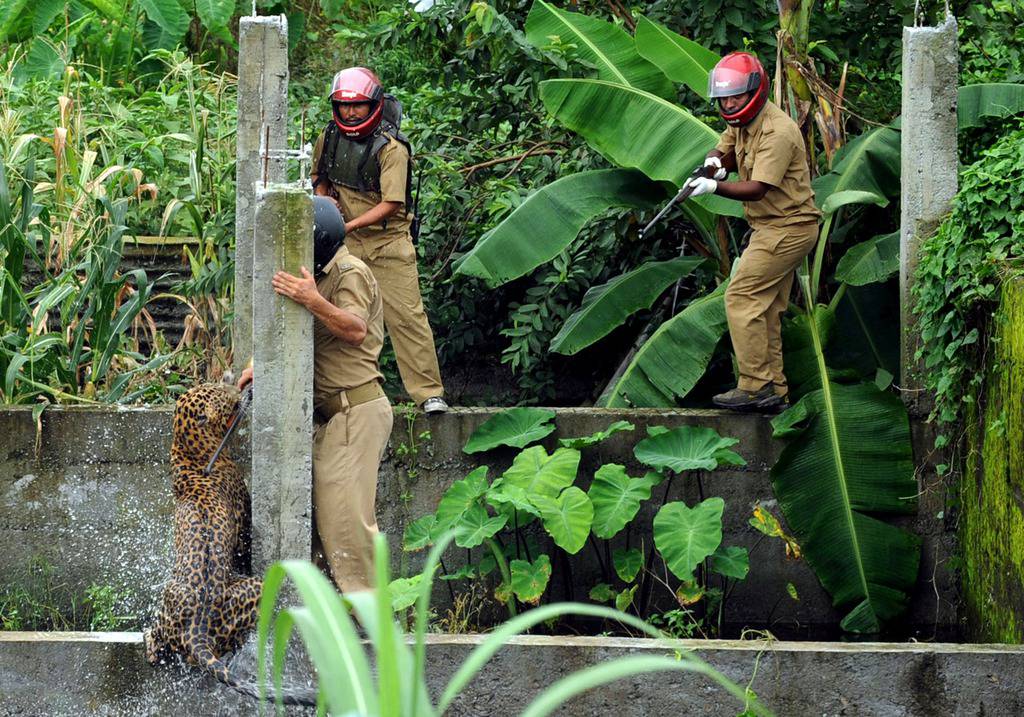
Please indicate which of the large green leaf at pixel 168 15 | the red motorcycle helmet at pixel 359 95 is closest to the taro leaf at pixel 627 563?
the red motorcycle helmet at pixel 359 95

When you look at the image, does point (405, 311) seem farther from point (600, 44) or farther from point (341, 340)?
point (600, 44)

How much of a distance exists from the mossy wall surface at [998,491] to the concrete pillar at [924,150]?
705mm

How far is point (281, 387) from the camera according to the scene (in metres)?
5.89

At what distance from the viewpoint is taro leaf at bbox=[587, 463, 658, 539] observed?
6.70 m

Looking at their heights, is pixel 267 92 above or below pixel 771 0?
below

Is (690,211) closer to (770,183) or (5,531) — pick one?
(770,183)

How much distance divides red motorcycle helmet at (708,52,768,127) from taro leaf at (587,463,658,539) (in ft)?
6.33

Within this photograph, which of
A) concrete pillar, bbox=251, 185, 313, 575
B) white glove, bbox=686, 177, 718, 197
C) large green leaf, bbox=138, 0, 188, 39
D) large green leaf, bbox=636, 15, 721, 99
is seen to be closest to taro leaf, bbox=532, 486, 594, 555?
concrete pillar, bbox=251, 185, 313, 575

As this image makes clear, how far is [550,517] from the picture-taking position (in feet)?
21.8

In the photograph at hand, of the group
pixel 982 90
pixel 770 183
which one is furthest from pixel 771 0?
pixel 770 183

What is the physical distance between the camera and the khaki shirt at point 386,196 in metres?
7.35

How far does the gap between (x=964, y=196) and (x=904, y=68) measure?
1.06 metres

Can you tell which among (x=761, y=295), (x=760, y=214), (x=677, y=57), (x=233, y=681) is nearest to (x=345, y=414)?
(x=233, y=681)

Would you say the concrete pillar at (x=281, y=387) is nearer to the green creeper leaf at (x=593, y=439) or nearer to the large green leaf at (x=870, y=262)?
the green creeper leaf at (x=593, y=439)
